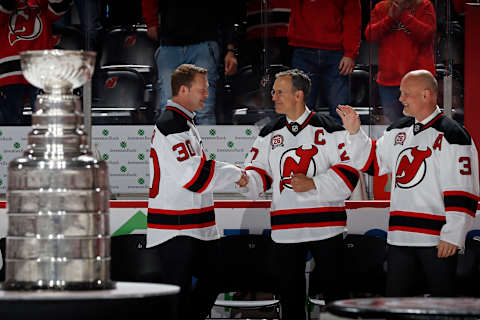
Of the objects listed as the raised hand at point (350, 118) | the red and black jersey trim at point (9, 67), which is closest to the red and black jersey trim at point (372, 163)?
the raised hand at point (350, 118)

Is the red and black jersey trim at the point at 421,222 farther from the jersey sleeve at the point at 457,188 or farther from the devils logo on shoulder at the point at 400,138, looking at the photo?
the devils logo on shoulder at the point at 400,138

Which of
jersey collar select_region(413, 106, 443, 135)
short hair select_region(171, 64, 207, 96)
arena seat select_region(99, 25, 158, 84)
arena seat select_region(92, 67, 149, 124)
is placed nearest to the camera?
jersey collar select_region(413, 106, 443, 135)

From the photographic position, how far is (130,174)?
5.45m

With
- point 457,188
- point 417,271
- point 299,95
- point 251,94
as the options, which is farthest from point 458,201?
point 251,94

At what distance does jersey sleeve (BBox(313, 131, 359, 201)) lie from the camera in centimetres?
356

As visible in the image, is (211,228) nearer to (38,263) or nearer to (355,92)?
(38,263)

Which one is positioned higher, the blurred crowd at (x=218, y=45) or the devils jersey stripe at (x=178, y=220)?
the blurred crowd at (x=218, y=45)

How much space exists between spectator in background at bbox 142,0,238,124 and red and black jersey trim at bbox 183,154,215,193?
2.20 meters

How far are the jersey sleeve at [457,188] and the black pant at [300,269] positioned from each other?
57 cm

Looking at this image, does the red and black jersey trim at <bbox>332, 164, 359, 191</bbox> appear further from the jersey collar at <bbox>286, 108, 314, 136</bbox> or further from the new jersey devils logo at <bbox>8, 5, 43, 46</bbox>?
the new jersey devils logo at <bbox>8, 5, 43, 46</bbox>

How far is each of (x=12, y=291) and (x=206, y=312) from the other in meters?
2.03

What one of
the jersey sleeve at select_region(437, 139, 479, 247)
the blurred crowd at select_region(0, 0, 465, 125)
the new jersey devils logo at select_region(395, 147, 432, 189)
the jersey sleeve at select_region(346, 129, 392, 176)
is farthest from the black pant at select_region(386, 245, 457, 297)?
the blurred crowd at select_region(0, 0, 465, 125)

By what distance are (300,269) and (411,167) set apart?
2.34 feet

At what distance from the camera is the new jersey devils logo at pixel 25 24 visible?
5.62m
